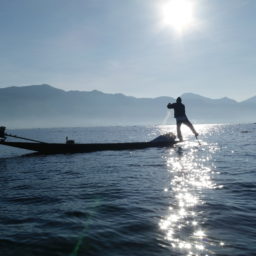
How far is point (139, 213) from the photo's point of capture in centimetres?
778

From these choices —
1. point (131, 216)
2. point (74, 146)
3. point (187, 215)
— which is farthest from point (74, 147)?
point (187, 215)

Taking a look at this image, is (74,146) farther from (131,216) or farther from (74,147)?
(131,216)

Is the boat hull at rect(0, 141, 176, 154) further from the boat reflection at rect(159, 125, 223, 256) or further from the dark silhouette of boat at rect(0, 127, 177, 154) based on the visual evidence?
the boat reflection at rect(159, 125, 223, 256)

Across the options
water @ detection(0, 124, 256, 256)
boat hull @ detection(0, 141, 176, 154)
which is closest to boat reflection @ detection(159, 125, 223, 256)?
water @ detection(0, 124, 256, 256)

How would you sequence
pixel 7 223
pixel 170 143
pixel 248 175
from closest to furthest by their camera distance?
pixel 7 223 < pixel 248 175 < pixel 170 143

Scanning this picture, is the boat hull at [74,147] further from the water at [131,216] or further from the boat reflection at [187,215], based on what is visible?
the boat reflection at [187,215]

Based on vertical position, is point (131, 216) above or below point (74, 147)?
below

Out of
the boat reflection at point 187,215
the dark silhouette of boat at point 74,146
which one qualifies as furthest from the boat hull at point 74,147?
the boat reflection at point 187,215

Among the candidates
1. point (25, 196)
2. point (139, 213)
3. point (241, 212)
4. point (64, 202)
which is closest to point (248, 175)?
point (241, 212)

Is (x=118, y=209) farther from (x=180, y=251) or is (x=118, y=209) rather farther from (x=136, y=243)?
(x=180, y=251)

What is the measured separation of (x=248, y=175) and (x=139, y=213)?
7.42 metres

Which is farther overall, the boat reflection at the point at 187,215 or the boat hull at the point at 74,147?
the boat hull at the point at 74,147

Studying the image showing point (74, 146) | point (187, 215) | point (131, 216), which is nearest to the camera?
point (187, 215)

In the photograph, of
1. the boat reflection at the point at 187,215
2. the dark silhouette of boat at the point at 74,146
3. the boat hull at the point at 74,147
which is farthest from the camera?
the boat hull at the point at 74,147
